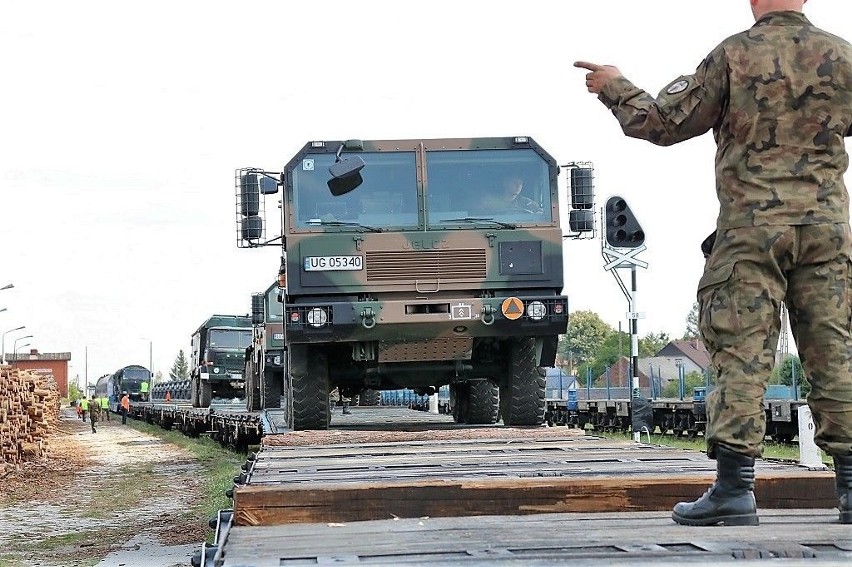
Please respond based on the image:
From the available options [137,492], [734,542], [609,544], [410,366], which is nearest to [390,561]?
[609,544]

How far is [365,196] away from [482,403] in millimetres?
3280

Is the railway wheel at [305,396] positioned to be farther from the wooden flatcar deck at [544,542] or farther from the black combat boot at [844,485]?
the black combat boot at [844,485]

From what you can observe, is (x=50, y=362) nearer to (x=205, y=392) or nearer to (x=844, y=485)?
(x=205, y=392)

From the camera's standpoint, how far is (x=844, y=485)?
12.4 feet

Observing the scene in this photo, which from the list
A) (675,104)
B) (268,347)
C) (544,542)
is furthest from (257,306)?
(544,542)

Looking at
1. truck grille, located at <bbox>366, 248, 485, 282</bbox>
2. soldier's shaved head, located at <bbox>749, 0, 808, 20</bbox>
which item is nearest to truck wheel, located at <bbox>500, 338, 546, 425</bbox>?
truck grille, located at <bbox>366, 248, 485, 282</bbox>

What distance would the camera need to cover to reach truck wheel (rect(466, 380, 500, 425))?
1282 centimetres

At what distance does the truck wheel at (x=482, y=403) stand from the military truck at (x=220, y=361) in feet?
71.4

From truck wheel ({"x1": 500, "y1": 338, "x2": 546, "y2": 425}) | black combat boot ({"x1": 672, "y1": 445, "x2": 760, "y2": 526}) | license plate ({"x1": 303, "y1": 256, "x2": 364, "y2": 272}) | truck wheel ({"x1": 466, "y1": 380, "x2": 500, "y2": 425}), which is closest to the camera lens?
black combat boot ({"x1": 672, "y1": 445, "x2": 760, "y2": 526})

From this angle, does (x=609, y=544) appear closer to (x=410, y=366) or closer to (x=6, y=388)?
(x=410, y=366)

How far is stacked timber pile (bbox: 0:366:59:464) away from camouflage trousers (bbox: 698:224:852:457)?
689 inches

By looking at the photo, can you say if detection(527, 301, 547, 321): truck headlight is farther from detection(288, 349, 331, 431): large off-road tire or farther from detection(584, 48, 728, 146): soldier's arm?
detection(584, 48, 728, 146): soldier's arm

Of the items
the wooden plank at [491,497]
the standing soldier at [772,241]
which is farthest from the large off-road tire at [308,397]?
the standing soldier at [772,241]

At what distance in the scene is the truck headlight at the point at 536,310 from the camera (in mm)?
10203
